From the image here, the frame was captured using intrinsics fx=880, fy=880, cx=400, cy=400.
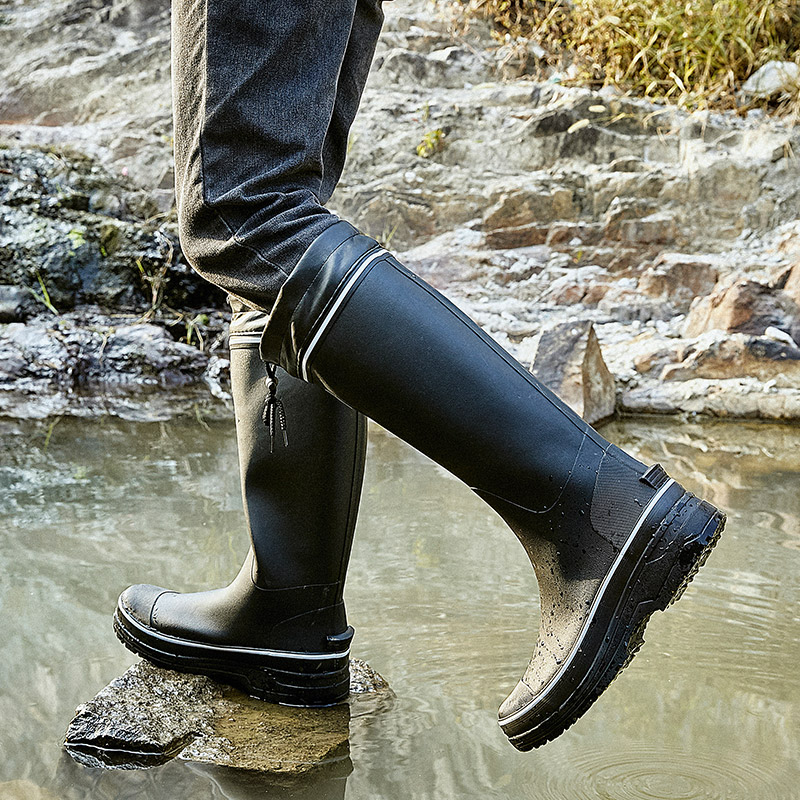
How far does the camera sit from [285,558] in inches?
37.2

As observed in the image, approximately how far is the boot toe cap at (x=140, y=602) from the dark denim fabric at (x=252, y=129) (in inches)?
17.8

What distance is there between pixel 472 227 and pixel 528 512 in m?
3.40

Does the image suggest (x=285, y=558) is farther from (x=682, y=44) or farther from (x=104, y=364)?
(x=682, y=44)

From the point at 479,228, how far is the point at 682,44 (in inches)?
51.3

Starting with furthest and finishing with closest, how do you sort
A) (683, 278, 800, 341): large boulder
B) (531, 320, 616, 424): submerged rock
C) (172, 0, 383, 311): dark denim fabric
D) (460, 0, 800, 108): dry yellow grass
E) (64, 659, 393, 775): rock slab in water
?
1. (460, 0, 800, 108): dry yellow grass
2. (683, 278, 800, 341): large boulder
3. (531, 320, 616, 424): submerged rock
4. (64, 659, 393, 775): rock slab in water
5. (172, 0, 383, 311): dark denim fabric

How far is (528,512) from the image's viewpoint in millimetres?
764

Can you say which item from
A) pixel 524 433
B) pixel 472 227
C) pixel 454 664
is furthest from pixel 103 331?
pixel 524 433

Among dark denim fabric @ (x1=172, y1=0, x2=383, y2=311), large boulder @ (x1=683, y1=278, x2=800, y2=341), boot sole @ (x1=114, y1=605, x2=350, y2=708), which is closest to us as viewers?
dark denim fabric @ (x1=172, y1=0, x2=383, y2=311)

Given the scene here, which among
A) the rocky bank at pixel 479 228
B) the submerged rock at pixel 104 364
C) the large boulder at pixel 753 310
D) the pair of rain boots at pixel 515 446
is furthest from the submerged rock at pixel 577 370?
the pair of rain boots at pixel 515 446

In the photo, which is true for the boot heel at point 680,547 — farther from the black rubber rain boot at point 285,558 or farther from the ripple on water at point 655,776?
the black rubber rain boot at point 285,558

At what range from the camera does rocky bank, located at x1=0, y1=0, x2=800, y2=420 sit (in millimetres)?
2941

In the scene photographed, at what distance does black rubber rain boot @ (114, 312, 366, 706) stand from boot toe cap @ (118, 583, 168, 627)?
3 cm

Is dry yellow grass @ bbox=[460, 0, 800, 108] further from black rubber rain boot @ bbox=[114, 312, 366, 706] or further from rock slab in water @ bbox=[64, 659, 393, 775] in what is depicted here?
rock slab in water @ bbox=[64, 659, 393, 775]

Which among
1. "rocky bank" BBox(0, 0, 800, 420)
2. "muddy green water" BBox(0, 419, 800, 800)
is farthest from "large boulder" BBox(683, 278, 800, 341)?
"muddy green water" BBox(0, 419, 800, 800)
